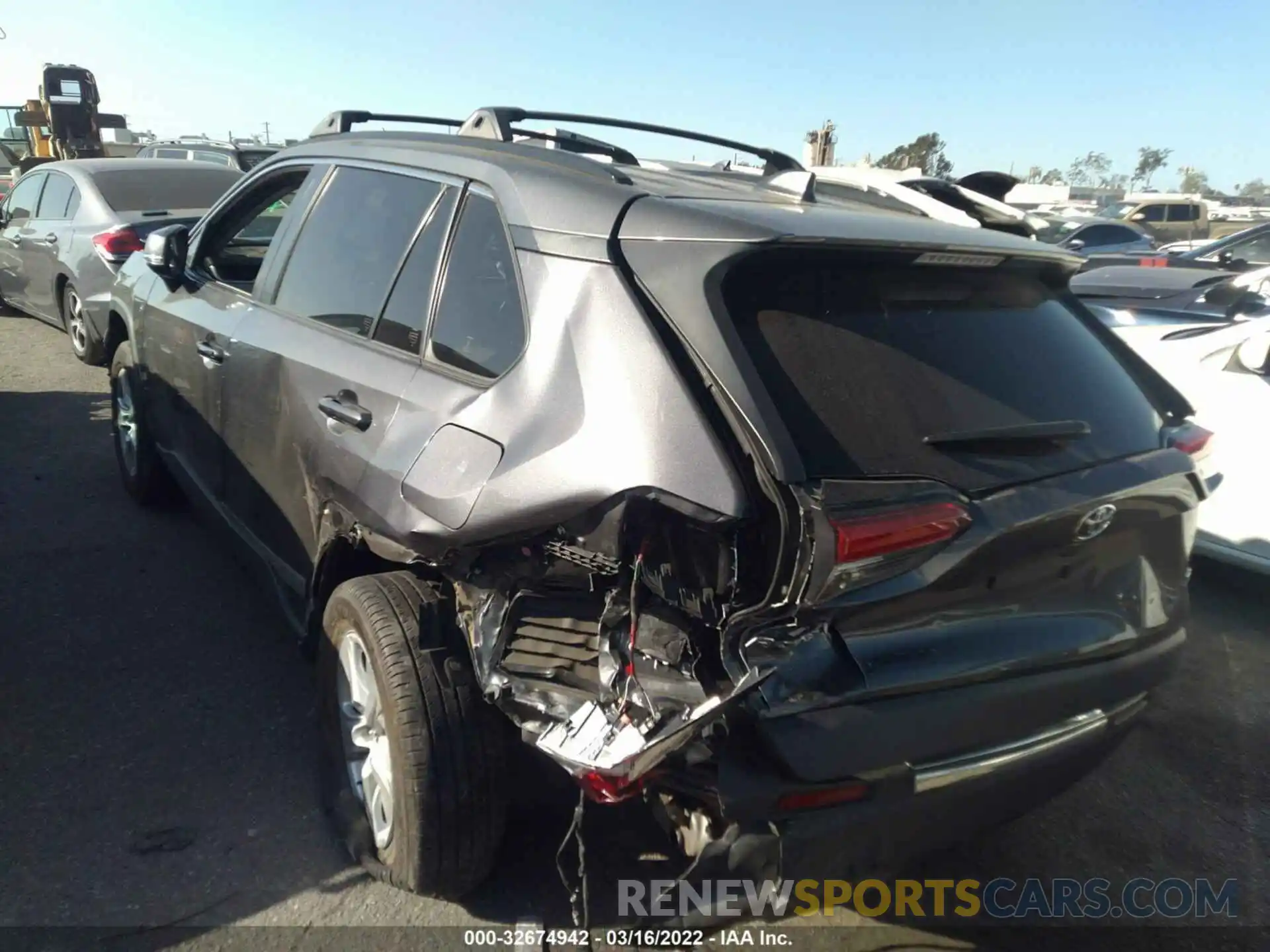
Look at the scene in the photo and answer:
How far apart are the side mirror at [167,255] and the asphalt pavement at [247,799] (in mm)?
1317

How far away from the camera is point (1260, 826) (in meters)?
3.14

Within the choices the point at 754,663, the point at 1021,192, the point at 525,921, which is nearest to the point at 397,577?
the point at 525,921

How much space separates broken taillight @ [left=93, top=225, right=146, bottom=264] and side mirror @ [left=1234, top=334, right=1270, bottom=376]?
7.42 metres

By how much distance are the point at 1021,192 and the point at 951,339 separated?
44.8 m

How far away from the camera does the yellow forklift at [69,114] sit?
672 inches

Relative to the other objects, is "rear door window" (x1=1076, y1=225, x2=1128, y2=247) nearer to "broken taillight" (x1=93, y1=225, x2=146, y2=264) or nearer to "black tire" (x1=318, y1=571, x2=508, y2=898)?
"broken taillight" (x1=93, y1=225, x2=146, y2=264)

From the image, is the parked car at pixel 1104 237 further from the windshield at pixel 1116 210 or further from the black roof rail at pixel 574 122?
the windshield at pixel 1116 210

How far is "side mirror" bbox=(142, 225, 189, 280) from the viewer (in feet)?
13.8

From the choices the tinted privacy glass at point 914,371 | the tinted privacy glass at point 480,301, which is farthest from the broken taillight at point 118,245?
the tinted privacy glass at point 914,371

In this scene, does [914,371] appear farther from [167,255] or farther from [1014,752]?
[167,255]

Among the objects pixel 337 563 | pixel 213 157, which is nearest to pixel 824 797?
pixel 337 563

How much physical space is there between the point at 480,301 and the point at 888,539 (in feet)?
4.01

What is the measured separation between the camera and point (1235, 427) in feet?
14.9

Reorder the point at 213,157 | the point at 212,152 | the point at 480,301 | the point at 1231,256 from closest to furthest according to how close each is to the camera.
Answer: the point at 480,301 < the point at 1231,256 < the point at 212,152 < the point at 213,157
